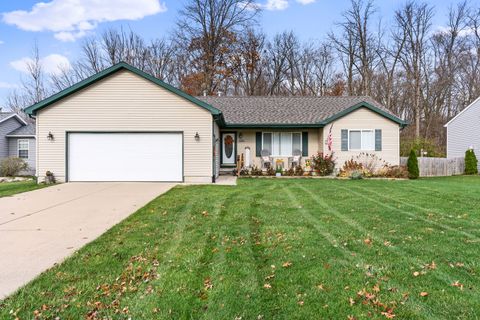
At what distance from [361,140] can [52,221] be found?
13763 mm

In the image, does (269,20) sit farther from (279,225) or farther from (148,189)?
(279,225)

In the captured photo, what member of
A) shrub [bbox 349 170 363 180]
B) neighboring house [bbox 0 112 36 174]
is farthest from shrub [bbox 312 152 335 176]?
neighboring house [bbox 0 112 36 174]

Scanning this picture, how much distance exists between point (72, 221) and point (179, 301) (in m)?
4.29

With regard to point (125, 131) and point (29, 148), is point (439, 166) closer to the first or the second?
point (125, 131)

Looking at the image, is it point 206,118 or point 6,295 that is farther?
point 206,118

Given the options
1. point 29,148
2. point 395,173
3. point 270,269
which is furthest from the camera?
point 29,148

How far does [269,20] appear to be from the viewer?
101 ft

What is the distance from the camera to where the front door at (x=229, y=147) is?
17.0 m

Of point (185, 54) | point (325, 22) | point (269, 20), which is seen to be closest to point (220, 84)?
point (185, 54)

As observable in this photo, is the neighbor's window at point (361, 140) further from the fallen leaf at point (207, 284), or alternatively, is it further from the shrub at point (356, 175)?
the fallen leaf at point (207, 284)

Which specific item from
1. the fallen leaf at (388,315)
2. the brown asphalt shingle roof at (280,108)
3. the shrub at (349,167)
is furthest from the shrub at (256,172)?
the fallen leaf at (388,315)

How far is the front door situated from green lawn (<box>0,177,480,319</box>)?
9.92 meters

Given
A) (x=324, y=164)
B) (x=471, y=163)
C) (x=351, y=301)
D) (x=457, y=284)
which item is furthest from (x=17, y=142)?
(x=471, y=163)

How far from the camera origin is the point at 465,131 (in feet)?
71.7
